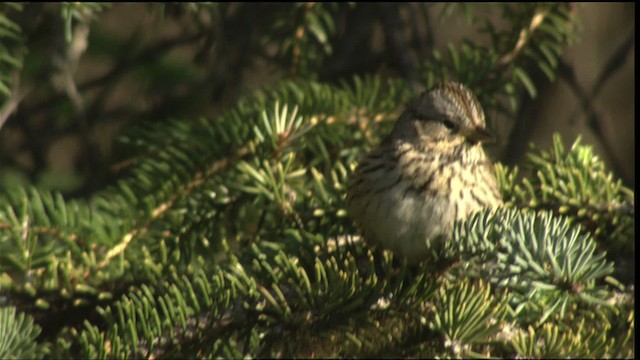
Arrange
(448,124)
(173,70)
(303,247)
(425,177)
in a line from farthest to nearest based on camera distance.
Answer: (173,70), (448,124), (425,177), (303,247)

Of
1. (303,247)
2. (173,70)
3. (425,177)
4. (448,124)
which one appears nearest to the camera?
(303,247)

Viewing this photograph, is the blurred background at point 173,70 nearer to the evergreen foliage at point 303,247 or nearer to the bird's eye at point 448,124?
the evergreen foliage at point 303,247

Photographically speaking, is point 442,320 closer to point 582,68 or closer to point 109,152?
point 109,152

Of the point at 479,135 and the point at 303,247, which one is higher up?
the point at 479,135

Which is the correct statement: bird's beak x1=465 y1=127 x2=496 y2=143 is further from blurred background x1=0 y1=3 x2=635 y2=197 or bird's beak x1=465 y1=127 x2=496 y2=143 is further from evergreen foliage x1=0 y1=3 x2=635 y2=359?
blurred background x1=0 y1=3 x2=635 y2=197

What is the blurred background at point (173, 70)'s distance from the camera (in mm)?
3027

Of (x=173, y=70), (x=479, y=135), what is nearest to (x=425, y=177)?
(x=479, y=135)

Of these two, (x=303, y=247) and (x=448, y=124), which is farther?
(x=448, y=124)

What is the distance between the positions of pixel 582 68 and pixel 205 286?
88.8 inches

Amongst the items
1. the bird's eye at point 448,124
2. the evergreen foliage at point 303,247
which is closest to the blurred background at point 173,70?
the evergreen foliage at point 303,247

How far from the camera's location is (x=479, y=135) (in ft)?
8.11

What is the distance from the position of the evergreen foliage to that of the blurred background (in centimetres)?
10

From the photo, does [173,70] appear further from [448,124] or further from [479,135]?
[479,135]

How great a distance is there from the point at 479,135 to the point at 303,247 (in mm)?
555
